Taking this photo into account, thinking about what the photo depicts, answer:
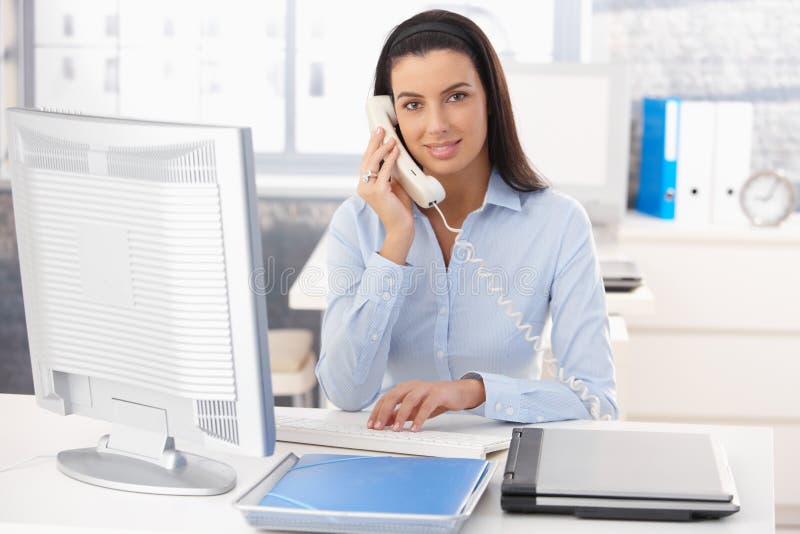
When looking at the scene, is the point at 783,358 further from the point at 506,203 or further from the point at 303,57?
the point at 303,57

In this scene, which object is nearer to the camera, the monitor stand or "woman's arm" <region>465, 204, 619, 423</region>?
the monitor stand

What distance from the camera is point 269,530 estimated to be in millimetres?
→ 1132

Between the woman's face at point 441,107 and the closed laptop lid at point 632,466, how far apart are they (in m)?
0.61

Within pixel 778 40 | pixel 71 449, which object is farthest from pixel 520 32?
pixel 71 449

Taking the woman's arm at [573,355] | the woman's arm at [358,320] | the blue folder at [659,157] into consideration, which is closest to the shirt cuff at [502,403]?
the woman's arm at [573,355]

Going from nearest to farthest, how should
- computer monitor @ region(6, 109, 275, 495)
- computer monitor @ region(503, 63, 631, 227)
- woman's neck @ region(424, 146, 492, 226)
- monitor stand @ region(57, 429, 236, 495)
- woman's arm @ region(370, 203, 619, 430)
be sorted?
computer monitor @ region(6, 109, 275, 495) < monitor stand @ region(57, 429, 236, 495) < woman's arm @ region(370, 203, 619, 430) < woman's neck @ region(424, 146, 492, 226) < computer monitor @ region(503, 63, 631, 227)

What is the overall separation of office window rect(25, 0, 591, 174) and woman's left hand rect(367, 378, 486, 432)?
236 cm

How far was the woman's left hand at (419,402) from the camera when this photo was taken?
4.80 feet

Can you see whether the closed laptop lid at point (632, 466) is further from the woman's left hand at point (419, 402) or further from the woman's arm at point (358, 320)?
the woman's arm at point (358, 320)

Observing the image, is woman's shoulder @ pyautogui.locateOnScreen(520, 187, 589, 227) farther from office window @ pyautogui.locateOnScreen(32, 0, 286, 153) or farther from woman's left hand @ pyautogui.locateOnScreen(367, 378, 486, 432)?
office window @ pyautogui.locateOnScreen(32, 0, 286, 153)

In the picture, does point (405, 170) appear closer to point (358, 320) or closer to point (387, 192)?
point (387, 192)

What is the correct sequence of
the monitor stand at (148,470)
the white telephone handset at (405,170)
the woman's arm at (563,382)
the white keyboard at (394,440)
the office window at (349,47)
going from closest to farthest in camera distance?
the monitor stand at (148,470) → the white keyboard at (394,440) → the woman's arm at (563,382) → the white telephone handset at (405,170) → the office window at (349,47)

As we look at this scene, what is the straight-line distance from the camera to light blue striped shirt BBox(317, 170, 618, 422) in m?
1.69

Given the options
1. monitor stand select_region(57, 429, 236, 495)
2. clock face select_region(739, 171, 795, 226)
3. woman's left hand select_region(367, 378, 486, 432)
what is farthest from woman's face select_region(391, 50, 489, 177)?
clock face select_region(739, 171, 795, 226)
